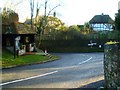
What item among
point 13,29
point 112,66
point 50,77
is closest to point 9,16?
point 13,29

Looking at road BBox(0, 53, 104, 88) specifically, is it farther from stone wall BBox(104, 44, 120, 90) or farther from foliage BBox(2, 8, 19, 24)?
foliage BBox(2, 8, 19, 24)

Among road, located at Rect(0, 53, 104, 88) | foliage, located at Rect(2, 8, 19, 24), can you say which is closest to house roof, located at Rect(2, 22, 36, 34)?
foliage, located at Rect(2, 8, 19, 24)

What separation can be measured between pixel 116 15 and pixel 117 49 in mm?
1646

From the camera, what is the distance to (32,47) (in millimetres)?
52344

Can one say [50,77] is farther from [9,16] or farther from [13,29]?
[9,16]

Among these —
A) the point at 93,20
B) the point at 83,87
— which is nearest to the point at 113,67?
the point at 83,87


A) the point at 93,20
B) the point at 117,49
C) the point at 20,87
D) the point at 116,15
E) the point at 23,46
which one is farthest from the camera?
the point at 93,20

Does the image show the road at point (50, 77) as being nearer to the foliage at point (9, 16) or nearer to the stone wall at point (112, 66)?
the stone wall at point (112, 66)

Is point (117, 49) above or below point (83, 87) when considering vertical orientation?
above

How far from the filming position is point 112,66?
12133 millimetres

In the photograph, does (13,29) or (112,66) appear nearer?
(112,66)

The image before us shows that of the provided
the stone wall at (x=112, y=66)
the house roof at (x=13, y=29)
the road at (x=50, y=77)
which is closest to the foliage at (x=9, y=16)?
the house roof at (x=13, y=29)

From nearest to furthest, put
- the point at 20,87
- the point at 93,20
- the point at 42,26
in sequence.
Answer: the point at 20,87
the point at 42,26
the point at 93,20

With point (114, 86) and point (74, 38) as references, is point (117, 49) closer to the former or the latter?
point (114, 86)
